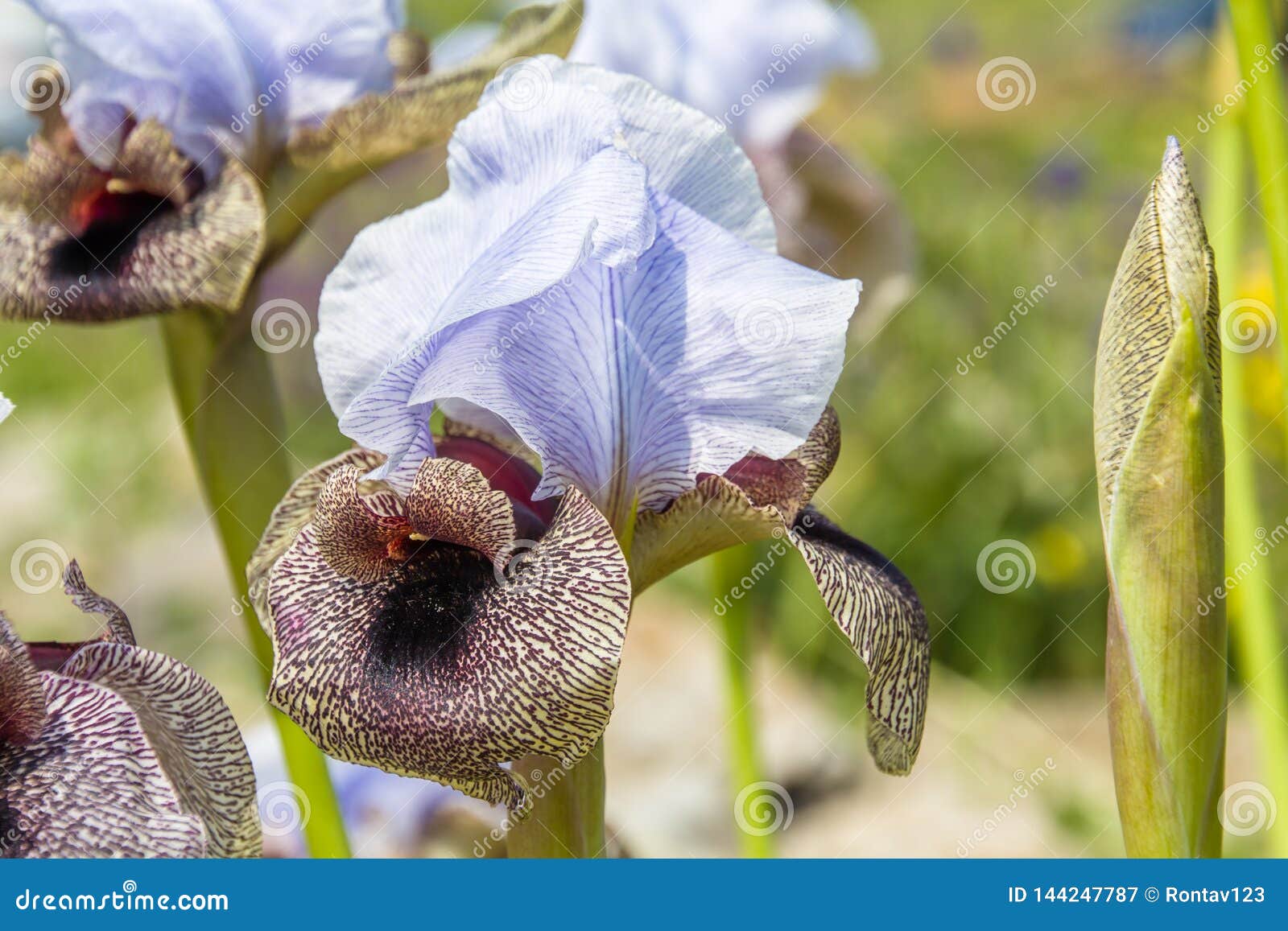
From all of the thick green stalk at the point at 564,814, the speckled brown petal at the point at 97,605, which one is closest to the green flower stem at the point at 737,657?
the thick green stalk at the point at 564,814

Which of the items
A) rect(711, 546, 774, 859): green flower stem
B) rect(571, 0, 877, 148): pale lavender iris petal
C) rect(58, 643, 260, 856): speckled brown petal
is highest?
rect(571, 0, 877, 148): pale lavender iris petal

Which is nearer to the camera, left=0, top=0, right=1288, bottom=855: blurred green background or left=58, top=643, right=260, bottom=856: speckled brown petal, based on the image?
left=58, top=643, right=260, bottom=856: speckled brown petal

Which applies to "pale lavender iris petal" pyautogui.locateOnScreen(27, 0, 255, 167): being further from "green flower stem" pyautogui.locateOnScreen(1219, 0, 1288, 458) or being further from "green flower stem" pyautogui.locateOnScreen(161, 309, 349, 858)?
"green flower stem" pyautogui.locateOnScreen(1219, 0, 1288, 458)

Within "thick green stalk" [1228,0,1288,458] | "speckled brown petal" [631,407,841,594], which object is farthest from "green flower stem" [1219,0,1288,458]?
"speckled brown petal" [631,407,841,594]

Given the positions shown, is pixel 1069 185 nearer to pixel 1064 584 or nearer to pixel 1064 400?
pixel 1064 400

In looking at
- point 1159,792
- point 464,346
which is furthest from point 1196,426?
point 464,346

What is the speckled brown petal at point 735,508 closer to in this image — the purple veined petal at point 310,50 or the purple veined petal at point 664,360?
the purple veined petal at point 664,360
